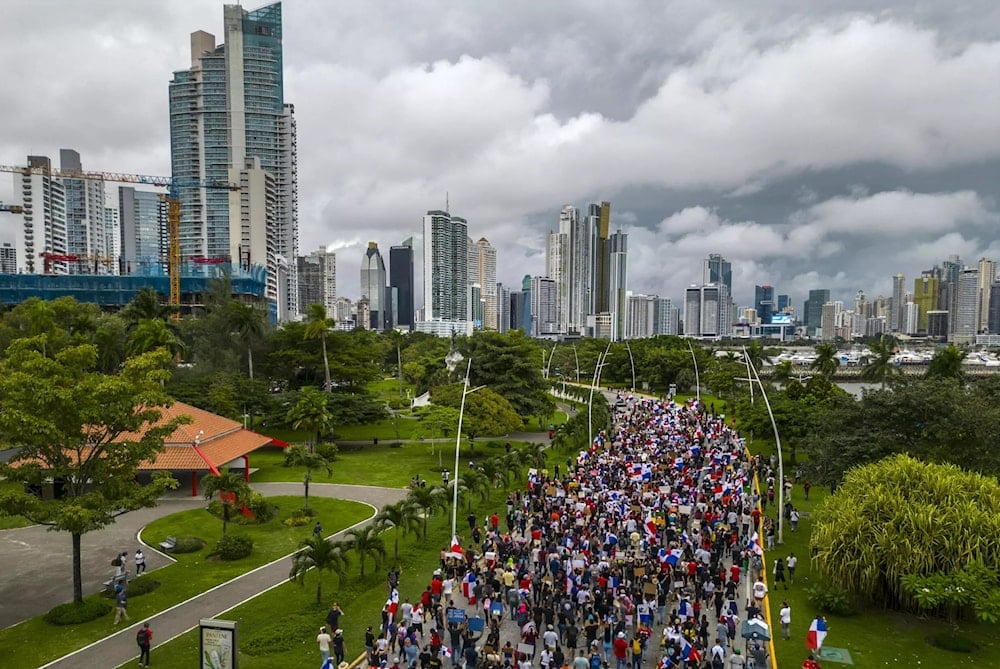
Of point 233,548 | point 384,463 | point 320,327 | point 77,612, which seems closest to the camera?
point 77,612

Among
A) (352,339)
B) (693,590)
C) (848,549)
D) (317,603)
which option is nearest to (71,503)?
(317,603)

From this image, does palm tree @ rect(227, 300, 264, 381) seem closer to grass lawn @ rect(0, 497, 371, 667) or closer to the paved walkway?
the paved walkway

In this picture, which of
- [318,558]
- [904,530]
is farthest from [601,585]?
[904,530]

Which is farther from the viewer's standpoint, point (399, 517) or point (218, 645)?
point (399, 517)

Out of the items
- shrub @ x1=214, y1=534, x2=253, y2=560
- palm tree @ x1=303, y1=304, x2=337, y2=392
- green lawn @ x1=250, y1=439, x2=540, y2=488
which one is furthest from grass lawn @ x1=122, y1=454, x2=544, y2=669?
palm tree @ x1=303, y1=304, x2=337, y2=392

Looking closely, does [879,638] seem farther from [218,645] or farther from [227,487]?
[227,487]

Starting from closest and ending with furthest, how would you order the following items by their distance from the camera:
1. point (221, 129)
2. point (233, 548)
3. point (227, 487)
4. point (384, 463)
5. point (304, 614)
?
point (304, 614) < point (233, 548) < point (227, 487) < point (384, 463) < point (221, 129)

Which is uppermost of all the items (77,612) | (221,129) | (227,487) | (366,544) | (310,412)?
(221,129)
